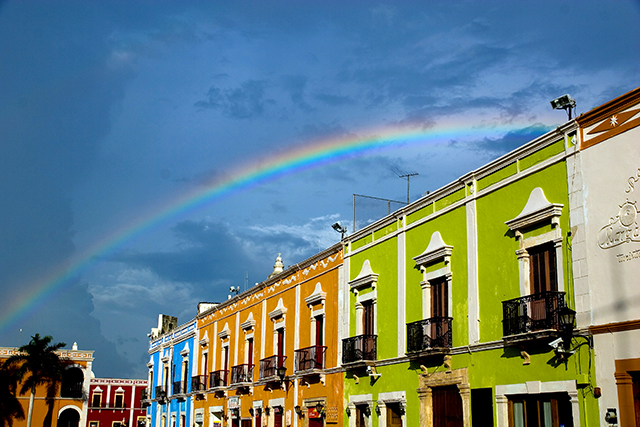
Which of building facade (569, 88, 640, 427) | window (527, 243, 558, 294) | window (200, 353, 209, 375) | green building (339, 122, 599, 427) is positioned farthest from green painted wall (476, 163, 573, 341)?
window (200, 353, 209, 375)

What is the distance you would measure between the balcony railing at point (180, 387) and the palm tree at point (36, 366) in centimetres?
1720

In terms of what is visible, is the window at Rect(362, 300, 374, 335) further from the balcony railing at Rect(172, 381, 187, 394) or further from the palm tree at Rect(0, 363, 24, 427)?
the palm tree at Rect(0, 363, 24, 427)

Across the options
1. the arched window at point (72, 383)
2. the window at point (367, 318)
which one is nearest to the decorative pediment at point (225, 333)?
the window at point (367, 318)

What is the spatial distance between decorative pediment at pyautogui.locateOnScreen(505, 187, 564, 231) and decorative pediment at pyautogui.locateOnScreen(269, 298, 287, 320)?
13.9m

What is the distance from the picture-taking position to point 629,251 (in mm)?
12203

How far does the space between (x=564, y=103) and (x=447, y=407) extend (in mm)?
7653

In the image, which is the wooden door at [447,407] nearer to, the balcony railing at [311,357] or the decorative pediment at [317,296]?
the balcony railing at [311,357]

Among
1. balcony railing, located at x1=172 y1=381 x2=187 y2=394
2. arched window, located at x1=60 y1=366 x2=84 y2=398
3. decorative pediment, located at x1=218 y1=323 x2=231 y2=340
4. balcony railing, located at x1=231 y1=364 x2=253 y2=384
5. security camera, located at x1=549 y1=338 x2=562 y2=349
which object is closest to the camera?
security camera, located at x1=549 y1=338 x2=562 y2=349

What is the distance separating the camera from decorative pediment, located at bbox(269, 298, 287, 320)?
27.3 m

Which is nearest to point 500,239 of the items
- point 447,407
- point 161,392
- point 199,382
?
point 447,407

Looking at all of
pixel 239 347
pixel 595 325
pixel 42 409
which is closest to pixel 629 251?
pixel 595 325

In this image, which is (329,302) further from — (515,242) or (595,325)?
(595,325)

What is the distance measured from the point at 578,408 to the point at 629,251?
3.05m

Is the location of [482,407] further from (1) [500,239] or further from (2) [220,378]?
(2) [220,378]
